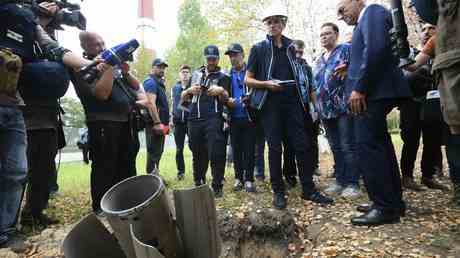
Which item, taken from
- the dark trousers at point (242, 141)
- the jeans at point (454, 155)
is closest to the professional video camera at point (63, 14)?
the dark trousers at point (242, 141)

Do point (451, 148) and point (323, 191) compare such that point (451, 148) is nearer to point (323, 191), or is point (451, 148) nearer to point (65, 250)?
point (323, 191)

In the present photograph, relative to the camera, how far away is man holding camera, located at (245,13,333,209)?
395 cm

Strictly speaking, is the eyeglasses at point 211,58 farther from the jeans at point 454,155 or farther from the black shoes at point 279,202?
the jeans at point 454,155

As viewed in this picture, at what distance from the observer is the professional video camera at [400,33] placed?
264 cm

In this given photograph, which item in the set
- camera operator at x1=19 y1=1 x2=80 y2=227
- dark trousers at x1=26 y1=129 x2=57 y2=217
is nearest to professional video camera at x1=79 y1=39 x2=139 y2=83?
camera operator at x1=19 y1=1 x2=80 y2=227

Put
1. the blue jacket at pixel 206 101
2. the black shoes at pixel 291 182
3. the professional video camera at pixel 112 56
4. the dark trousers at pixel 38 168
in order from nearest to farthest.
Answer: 1. the professional video camera at pixel 112 56
2. the dark trousers at pixel 38 168
3. the blue jacket at pixel 206 101
4. the black shoes at pixel 291 182

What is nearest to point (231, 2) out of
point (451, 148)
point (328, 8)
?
point (328, 8)

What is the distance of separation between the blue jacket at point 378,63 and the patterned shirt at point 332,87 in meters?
1.30

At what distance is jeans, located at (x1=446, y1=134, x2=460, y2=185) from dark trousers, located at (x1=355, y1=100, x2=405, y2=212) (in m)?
1.05

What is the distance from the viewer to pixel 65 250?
1860 millimetres

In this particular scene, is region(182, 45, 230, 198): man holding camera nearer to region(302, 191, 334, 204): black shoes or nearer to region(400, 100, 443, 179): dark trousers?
region(302, 191, 334, 204): black shoes

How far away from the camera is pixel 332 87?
4.66 m

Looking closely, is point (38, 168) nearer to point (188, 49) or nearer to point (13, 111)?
point (13, 111)

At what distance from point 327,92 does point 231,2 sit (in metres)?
10.9
